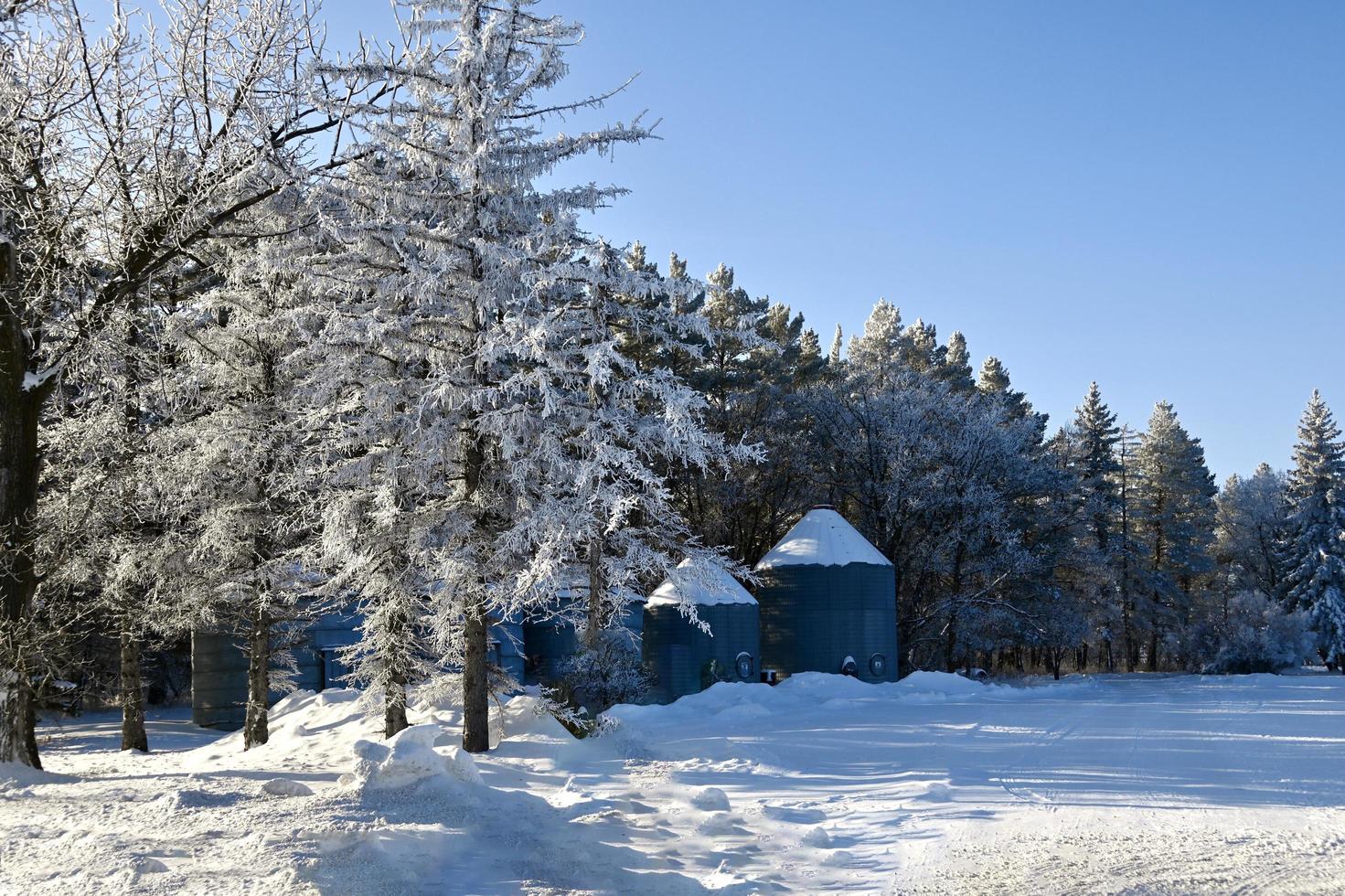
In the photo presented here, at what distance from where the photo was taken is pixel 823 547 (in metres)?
26.5

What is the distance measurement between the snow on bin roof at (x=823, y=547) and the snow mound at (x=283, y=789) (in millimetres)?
17554

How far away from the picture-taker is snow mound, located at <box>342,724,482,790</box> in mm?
8852

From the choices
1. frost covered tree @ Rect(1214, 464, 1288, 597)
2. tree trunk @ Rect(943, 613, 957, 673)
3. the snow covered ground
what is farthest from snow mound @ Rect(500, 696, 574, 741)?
frost covered tree @ Rect(1214, 464, 1288, 597)

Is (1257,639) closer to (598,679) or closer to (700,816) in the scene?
(598,679)

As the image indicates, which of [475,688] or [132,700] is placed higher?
[475,688]

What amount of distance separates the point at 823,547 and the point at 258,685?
48.6ft

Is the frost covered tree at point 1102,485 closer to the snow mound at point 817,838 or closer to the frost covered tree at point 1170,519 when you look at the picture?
the frost covered tree at point 1170,519

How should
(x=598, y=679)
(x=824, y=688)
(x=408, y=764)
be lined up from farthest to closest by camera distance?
(x=824, y=688)
(x=598, y=679)
(x=408, y=764)

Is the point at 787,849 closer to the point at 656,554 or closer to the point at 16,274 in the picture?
the point at 656,554

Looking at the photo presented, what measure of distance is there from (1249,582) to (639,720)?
52119 mm

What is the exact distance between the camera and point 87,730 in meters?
23.0

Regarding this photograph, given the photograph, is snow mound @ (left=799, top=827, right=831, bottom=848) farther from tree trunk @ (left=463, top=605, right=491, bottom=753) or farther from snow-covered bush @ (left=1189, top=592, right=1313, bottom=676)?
snow-covered bush @ (left=1189, top=592, right=1313, bottom=676)

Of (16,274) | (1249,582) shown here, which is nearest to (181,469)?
(16,274)

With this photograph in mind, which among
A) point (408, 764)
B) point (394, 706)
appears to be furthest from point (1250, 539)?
point (408, 764)
